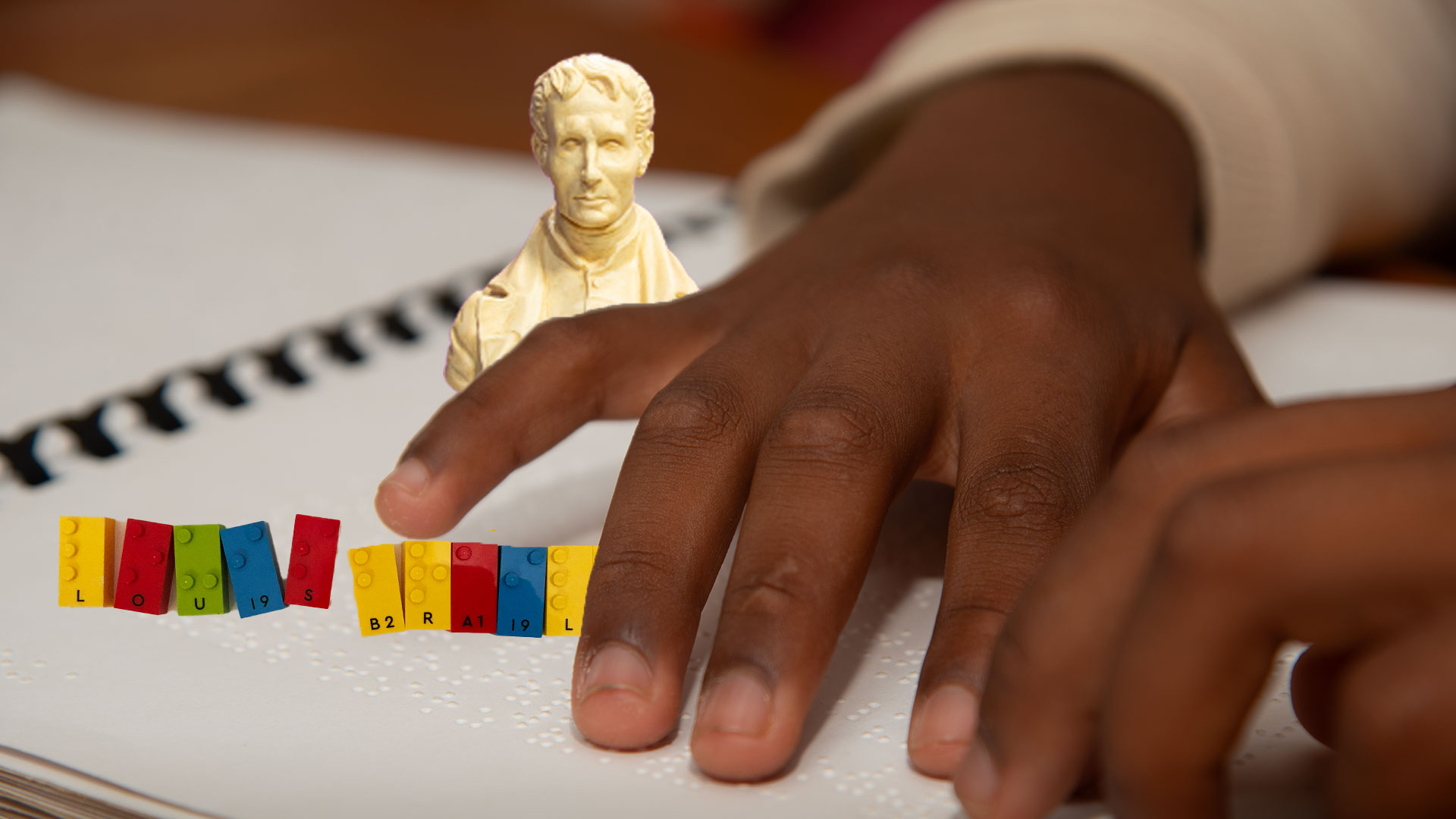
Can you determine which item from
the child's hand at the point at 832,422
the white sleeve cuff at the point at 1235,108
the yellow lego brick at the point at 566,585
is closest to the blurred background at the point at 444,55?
the white sleeve cuff at the point at 1235,108

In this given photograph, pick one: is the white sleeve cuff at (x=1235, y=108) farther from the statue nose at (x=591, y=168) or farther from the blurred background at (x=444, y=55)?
the statue nose at (x=591, y=168)

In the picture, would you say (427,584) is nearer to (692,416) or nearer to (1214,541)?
(692,416)

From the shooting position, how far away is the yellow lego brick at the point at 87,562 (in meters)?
0.38

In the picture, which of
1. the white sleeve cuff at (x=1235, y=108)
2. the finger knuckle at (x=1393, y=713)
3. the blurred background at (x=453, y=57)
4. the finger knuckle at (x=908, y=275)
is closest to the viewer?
the finger knuckle at (x=1393, y=713)

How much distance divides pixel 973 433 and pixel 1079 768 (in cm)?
13

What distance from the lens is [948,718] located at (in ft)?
1.00

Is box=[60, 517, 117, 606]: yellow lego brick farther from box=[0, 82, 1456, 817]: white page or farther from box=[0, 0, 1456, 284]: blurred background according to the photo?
box=[0, 0, 1456, 284]: blurred background

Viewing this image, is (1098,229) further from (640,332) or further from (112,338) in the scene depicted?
(112,338)

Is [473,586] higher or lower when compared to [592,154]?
lower

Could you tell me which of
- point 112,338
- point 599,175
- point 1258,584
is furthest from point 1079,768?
point 112,338

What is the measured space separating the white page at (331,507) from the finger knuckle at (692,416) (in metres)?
0.06

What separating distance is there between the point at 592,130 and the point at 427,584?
0.14m

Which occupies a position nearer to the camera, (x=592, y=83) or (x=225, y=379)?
(x=592, y=83)

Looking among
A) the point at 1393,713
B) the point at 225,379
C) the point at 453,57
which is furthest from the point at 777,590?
the point at 453,57
